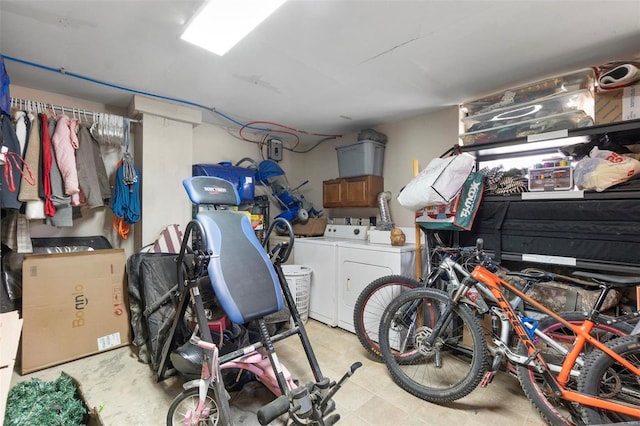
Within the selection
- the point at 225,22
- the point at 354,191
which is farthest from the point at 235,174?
the point at 225,22

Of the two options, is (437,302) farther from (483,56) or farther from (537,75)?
(537,75)

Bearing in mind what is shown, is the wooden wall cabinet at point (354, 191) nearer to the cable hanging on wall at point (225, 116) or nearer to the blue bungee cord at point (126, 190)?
the cable hanging on wall at point (225, 116)

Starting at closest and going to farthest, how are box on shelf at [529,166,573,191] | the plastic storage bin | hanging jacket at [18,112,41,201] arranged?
box on shelf at [529,166,573,191] < hanging jacket at [18,112,41,201] < the plastic storage bin

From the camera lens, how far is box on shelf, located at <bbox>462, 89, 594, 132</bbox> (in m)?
1.85

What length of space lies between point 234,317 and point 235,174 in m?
2.25

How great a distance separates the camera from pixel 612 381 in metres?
1.46

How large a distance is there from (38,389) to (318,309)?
2149mm

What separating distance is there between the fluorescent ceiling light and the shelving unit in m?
1.78

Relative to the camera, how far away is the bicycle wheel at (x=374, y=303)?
2.21m

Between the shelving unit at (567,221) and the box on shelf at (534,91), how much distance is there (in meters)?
0.33

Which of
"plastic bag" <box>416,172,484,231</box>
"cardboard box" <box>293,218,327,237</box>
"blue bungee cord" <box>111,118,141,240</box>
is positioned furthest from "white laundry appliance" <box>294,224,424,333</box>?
"blue bungee cord" <box>111,118,141,240</box>

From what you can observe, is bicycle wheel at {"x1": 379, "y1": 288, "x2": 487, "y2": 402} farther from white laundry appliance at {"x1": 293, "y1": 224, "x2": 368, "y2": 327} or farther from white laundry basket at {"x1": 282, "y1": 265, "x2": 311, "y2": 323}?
white laundry basket at {"x1": 282, "y1": 265, "x2": 311, "y2": 323}

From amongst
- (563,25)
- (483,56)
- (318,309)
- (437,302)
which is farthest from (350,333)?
(563,25)

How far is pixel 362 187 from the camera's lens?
344 cm
